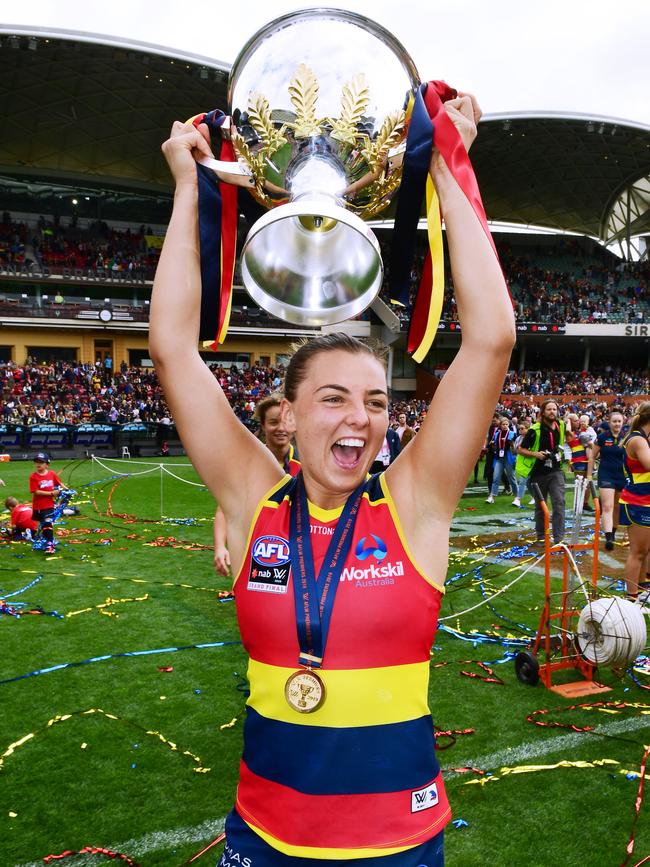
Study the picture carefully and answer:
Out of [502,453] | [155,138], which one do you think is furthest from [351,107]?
[155,138]

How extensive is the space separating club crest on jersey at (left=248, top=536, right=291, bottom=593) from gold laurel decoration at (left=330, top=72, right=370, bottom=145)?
1.04 meters

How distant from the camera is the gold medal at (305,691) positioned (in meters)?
1.57

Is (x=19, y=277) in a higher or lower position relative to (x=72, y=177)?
lower

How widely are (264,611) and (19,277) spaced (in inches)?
1634

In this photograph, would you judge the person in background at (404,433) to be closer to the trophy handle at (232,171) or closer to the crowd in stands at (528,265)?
the trophy handle at (232,171)

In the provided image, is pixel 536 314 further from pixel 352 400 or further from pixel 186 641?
pixel 352 400

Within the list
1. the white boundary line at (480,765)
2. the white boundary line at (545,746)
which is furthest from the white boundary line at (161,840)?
the white boundary line at (545,746)

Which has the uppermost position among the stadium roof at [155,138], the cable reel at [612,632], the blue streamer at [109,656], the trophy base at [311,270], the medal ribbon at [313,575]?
the stadium roof at [155,138]

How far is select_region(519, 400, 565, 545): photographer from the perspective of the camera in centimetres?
884

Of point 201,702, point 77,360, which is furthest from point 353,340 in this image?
point 77,360

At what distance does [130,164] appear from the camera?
133ft

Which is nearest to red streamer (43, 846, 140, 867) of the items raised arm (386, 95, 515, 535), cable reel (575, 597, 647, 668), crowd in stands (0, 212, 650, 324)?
raised arm (386, 95, 515, 535)

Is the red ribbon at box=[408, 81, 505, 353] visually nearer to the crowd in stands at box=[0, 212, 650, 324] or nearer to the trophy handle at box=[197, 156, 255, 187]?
the trophy handle at box=[197, 156, 255, 187]

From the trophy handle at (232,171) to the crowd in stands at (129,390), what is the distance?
67.5 feet
